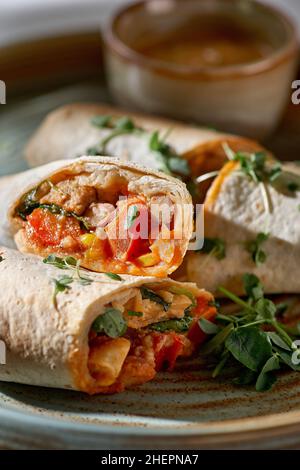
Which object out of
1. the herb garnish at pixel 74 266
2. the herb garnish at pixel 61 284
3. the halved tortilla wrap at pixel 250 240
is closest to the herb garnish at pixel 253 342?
the halved tortilla wrap at pixel 250 240

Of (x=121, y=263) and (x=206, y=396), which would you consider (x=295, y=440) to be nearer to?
(x=206, y=396)

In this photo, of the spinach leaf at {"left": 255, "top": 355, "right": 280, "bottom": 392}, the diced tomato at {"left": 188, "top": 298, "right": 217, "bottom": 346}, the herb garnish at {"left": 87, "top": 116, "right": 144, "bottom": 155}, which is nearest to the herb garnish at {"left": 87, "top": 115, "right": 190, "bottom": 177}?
the herb garnish at {"left": 87, "top": 116, "right": 144, "bottom": 155}

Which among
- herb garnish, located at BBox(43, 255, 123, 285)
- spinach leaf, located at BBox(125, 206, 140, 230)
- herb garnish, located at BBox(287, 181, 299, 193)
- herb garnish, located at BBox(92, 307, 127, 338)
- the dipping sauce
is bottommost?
the dipping sauce

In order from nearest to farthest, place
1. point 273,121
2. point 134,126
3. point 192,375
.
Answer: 1. point 192,375
2. point 134,126
3. point 273,121

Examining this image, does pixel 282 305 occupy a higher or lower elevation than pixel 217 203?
lower

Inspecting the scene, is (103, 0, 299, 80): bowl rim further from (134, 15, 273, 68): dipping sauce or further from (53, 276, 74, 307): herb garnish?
(53, 276, 74, 307): herb garnish

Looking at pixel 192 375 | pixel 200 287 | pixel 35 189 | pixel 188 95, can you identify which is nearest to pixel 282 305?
pixel 200 287

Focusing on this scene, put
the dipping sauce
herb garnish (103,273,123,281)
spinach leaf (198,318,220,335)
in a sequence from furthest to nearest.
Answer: the dipping sauce < spinach leaf (198,318,220,335) < herb garnish (103,273,123,281)
